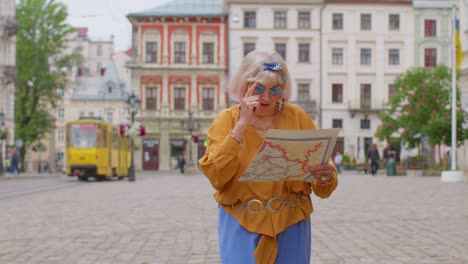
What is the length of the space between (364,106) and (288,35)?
8.77m

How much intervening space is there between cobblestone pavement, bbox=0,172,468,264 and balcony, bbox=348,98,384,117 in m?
48.3

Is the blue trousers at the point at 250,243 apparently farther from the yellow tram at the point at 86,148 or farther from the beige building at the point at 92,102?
the beige building at the point at 92,102

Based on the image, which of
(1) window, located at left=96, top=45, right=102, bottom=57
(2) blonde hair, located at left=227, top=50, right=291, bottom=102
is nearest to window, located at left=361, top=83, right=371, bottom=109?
(2) blonde hair, located at left=227, top=50, right=291, bottom=102

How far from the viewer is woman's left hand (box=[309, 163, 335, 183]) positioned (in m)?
3.73

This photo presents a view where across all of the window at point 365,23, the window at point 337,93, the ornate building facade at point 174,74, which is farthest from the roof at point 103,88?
the window at point 365,23

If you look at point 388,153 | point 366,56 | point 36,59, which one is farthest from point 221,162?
point 366,56

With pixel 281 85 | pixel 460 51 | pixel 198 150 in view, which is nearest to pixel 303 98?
pixel 198 150

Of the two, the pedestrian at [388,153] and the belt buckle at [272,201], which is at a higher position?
the belt buckle at [272,201]

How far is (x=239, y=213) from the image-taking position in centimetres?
368

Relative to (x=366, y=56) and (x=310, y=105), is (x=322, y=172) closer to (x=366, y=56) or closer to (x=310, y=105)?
(x=310, y=105)

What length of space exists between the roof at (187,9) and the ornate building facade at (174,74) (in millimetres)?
85

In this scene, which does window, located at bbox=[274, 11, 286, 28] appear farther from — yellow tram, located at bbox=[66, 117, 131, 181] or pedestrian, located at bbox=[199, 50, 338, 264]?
pedestrian, located at bbox=[199, 50, 338, 264]

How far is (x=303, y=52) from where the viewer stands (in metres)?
65.6

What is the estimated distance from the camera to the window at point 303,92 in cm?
6512
